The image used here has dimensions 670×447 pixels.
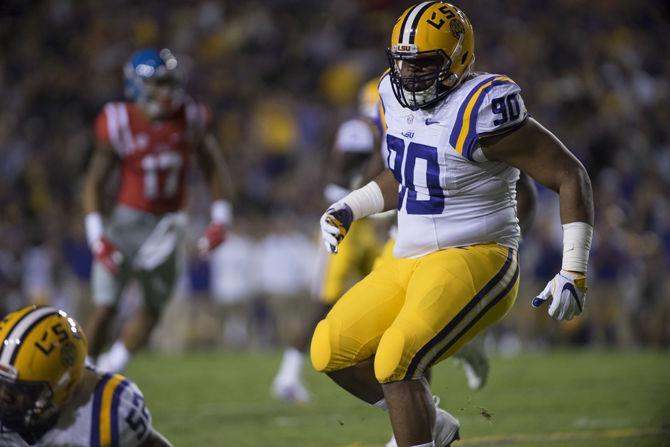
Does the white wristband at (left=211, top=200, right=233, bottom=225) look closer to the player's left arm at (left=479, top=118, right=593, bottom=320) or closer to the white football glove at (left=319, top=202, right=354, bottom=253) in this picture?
the white football glove at (left=319, top=202, right=354, bottom=253)

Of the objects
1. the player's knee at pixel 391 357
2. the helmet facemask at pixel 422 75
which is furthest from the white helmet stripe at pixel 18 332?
the helmet facemask at pixel 422 75

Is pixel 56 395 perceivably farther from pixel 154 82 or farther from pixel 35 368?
pixel 154 82

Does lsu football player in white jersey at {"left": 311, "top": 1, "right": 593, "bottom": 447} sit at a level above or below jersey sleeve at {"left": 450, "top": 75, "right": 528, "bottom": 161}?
below

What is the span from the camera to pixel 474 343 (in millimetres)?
5031

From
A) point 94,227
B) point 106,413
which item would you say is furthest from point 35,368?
point 94,227

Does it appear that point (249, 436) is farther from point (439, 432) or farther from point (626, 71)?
point (626, 71)

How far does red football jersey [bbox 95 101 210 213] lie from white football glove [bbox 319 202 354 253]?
109 inches

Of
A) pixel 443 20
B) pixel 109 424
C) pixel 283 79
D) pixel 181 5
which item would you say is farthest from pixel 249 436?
pixel 181 5

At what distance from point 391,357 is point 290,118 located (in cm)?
1046

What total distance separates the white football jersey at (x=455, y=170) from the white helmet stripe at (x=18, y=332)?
4.42 ft

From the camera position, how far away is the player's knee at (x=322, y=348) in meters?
3.85

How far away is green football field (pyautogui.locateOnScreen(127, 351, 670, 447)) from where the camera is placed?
540 centimetres

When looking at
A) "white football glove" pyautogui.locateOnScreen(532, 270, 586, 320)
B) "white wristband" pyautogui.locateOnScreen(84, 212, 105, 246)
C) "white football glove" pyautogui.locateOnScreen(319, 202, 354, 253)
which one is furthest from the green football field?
"white wristband" pyautogui.locateOnScreen(84, 212, 105, 246)

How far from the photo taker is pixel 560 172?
12.2 ft
